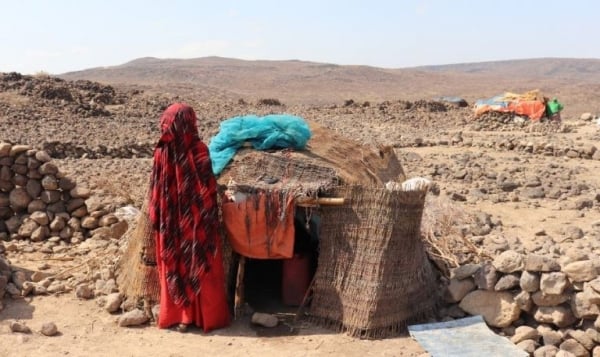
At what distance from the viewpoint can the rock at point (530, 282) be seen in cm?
476

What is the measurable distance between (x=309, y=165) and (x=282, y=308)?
1206mm

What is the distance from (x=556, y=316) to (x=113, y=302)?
337cm

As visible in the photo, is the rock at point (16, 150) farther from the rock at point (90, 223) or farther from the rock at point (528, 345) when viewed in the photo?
the rock at point (528, 345)

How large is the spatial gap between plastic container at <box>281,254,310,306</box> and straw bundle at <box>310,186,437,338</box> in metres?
0.36

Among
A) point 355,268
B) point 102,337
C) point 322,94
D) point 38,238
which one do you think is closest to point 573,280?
point 355,268

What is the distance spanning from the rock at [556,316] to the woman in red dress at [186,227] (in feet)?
7.71

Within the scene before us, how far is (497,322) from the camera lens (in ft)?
16.0

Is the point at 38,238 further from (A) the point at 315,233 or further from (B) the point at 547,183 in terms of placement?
(B) the point at 547,183

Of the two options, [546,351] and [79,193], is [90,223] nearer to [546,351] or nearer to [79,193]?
[79,193]

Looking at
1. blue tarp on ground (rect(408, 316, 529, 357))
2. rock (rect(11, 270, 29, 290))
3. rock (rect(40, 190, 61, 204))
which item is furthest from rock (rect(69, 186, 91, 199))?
blue tarp on ground (rect(408, 316, 529, 357))

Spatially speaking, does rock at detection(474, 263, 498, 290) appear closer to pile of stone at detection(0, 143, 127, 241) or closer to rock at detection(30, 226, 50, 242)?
pile of stone at detection(0, 143, 127, 241)

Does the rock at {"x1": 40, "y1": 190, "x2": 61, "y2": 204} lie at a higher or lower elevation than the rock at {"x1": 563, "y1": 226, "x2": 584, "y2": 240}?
higher

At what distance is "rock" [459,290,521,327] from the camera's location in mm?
4855

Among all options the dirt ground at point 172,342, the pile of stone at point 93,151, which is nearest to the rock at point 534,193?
the dirt ground at point 172,342
